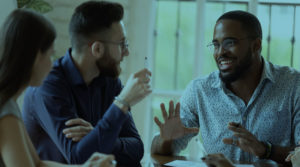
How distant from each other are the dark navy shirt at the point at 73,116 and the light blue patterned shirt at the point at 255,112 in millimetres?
389

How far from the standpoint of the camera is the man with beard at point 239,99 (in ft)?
6.93

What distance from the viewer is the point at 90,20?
5.86 feet

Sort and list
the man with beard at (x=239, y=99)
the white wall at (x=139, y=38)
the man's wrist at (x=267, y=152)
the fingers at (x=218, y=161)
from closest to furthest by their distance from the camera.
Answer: the fingers at (x=218, y=161), the man's wrist at (x=267, y=152), the man with beard at (x=239, y=99), the white wall at (x=139, y=38)

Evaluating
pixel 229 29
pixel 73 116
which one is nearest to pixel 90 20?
pixel 73 116

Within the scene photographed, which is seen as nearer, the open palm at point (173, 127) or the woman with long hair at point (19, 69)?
the woman with long hair at point (19, 69)

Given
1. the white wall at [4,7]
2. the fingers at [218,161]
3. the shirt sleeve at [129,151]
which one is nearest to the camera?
the fingers at [218,161]

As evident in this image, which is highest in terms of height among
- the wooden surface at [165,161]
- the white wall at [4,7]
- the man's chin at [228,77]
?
the white wall at [4,7]

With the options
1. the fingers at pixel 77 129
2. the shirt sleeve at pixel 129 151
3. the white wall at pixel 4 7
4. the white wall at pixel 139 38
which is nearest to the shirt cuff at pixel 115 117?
the fingers at pixel 77 129

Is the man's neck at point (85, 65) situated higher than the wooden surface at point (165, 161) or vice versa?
the man's neck at point (85, 65)

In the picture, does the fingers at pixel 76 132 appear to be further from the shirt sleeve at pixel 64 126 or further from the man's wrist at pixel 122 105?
the man's wrist at pixel 122 105

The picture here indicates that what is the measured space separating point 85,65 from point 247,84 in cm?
96

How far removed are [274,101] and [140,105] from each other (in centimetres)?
134

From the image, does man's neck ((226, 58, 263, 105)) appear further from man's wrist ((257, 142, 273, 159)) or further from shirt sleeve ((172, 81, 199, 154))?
man's wrist ((257, 142, 273, 159))

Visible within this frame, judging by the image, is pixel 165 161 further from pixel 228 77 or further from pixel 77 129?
pixel 228 77
